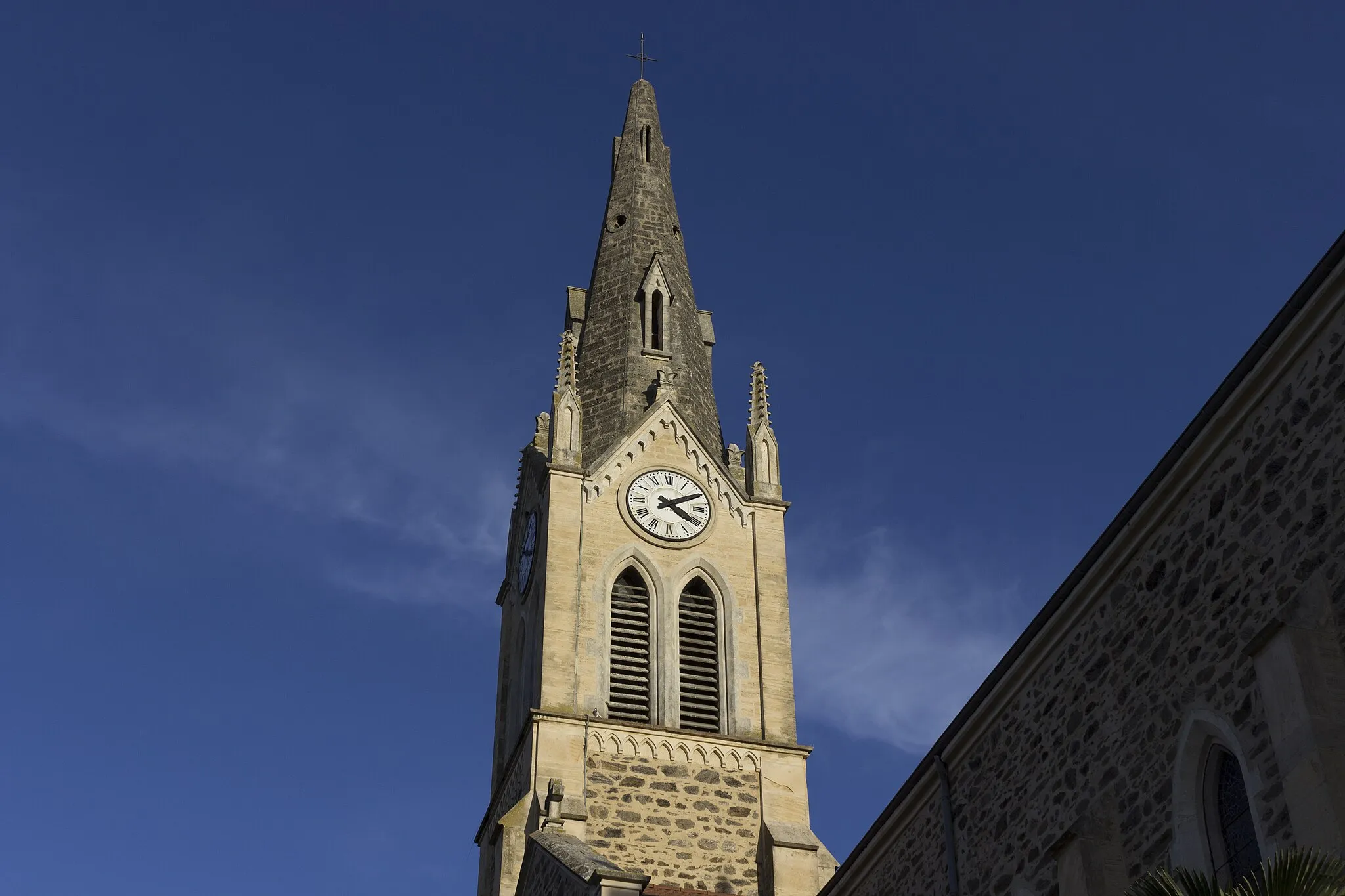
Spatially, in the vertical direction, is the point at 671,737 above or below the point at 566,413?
below

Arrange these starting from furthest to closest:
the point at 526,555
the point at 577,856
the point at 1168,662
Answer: the point at 526,555 < the point at 577,856 < the point at 1168,662

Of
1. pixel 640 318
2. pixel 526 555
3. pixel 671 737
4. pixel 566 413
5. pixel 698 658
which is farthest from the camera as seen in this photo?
pixel 640 318

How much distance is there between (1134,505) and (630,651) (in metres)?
15.1

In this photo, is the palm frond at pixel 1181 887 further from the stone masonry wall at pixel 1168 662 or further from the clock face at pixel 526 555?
the clock face at pixel 526 555

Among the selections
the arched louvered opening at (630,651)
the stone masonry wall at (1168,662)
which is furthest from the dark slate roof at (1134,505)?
the arched louvered opening at (630,651)

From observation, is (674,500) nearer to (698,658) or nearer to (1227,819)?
(698,658)

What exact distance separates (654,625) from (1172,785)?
1597cm

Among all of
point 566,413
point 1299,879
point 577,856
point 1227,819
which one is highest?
point 566,413

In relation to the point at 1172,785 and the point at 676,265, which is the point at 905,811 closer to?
the point at 1172,785

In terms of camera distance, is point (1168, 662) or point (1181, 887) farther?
point (1168, 662)

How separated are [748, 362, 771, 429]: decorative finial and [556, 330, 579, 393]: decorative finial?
Result: 3228 millimetres

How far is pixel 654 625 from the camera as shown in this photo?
88.7 ft

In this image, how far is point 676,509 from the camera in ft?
93.6

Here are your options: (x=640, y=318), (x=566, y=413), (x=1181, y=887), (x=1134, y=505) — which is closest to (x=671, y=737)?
(x=566, y=413)
